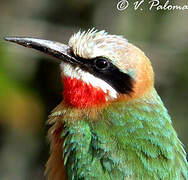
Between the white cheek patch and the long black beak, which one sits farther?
the long black beak

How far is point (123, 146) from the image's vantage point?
535 centimetres

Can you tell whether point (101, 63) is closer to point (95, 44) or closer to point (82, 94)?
point (95, 44)

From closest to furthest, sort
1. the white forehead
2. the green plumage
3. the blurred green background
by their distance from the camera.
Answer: the green plumage
the white forehead
the blurred green background

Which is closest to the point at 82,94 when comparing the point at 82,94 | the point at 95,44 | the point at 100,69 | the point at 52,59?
the point at 82,94

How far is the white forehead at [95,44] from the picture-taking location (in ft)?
18.4

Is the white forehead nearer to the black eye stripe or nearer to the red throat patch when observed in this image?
the black eye stripe

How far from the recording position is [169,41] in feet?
34.7

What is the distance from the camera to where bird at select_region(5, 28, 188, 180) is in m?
5.30

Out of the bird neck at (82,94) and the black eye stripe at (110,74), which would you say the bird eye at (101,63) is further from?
the bird neck at (82,94)

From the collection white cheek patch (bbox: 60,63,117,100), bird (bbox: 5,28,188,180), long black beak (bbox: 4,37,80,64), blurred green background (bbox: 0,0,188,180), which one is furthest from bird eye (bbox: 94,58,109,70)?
blurred green background (bbox: 0,0,188,180)

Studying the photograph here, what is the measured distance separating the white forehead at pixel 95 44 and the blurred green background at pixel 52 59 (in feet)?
11.6

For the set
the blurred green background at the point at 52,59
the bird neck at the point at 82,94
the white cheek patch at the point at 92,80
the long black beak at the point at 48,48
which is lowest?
the blurred green background at the point at 52,59

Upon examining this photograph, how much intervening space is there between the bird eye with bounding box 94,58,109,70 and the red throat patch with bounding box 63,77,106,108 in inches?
7.6

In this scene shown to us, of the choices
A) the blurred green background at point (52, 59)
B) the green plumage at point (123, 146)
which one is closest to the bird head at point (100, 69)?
the green plumage at point (123, 146)
